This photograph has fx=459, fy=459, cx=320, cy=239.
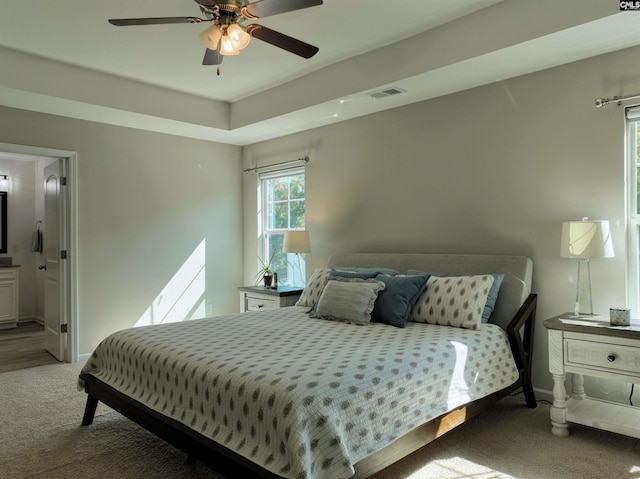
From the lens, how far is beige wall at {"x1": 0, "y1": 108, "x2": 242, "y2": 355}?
14.9 feet

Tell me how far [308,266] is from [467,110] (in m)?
Answer: 2.33

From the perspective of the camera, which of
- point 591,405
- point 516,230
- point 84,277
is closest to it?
point 591,405

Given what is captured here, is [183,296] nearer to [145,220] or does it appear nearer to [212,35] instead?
[145,220]

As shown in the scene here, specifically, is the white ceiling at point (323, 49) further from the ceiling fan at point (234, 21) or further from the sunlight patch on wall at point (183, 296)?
the sunlight patch on wall at point (183, 296)

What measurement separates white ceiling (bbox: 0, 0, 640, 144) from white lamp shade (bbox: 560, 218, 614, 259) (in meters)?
1.13

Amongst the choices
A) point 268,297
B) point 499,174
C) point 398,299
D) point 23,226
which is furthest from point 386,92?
point 23,226

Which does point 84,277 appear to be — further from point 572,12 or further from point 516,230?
point 572,12

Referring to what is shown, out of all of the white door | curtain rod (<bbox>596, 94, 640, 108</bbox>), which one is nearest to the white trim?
curtain rod (<bbox>596, 94, 640, 108</bbox>)

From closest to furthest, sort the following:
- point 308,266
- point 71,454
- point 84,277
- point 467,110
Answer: point 71,454, point 467,110, point 84,277, point 308,266

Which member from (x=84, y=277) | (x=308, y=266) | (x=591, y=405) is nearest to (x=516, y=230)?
(x=591, y=405)

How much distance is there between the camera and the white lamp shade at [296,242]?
466 centimetres

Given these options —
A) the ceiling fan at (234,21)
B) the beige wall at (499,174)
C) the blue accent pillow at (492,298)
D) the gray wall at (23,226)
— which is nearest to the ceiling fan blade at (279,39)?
the ceiling fan at (234,21)

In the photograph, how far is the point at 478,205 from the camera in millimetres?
3650

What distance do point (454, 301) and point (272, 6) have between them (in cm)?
207
